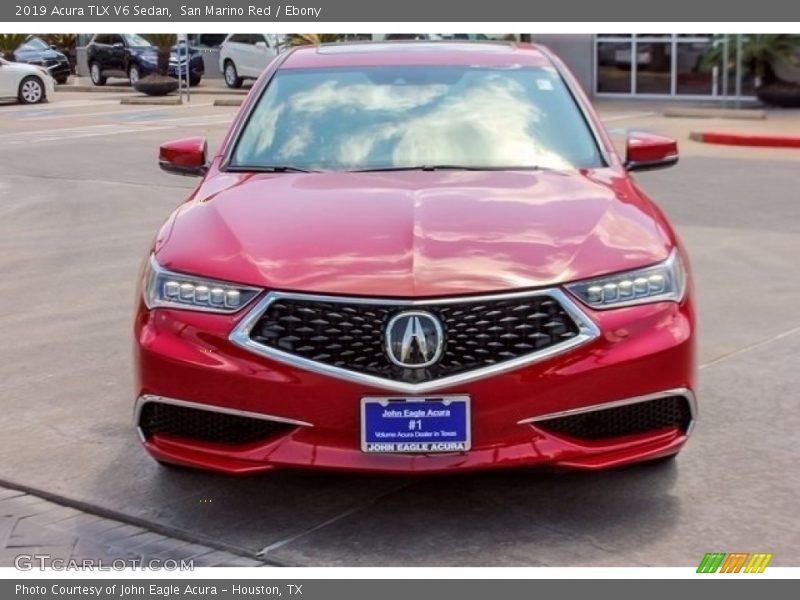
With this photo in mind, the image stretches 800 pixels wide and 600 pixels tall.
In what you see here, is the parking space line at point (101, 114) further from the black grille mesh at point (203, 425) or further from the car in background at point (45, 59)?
the black grille mesh at point (203, 425)

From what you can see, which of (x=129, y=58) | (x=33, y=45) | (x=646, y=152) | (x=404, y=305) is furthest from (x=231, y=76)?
(x=404, y=305)

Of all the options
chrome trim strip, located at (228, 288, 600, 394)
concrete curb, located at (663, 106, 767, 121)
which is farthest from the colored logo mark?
concrete curb, located at (663, 106, 767, 121)

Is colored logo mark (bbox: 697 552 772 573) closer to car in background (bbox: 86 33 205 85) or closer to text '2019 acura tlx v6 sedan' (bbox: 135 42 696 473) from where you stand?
text '2019 acura tlx v6 sedan' (bbox: 135 42 696 473)

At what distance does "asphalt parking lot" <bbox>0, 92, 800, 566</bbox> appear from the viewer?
442 centimetres

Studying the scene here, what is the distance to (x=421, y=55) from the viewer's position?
621 cm

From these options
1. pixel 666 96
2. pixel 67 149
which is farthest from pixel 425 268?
pixel 666 96

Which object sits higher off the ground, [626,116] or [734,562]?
[734,562]

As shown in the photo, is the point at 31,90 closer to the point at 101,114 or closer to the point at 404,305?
the point at 101,114

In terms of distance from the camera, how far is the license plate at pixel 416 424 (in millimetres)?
4230

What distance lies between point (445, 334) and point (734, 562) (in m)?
1.18

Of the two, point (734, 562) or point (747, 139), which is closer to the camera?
point (734, 562)

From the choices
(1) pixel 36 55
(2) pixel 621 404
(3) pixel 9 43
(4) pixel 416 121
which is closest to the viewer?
(2) pixel 621 404
